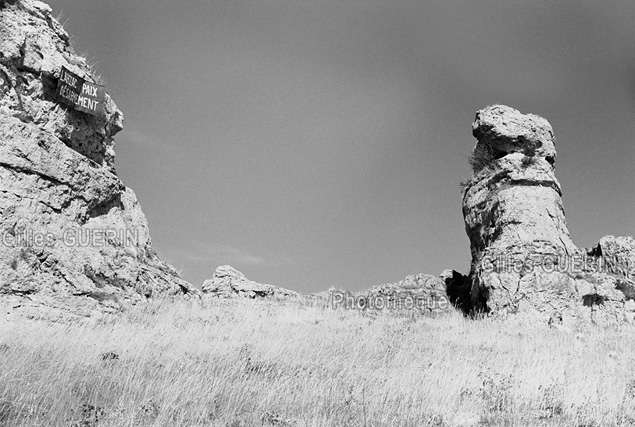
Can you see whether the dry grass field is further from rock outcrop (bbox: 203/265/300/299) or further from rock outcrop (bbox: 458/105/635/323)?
rock outcrop (bbox: 203/265/300/299)

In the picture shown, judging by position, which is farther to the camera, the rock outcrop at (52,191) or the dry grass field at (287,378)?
the rock outcrop at (52,191)

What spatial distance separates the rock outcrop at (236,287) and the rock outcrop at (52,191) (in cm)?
880

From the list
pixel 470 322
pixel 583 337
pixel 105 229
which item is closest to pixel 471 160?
pixel 470 322

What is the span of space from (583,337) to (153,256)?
14135mm

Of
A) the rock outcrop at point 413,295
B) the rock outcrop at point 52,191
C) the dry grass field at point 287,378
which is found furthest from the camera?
the rock outcrop at point 413,295

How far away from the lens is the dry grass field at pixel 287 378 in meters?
7.07

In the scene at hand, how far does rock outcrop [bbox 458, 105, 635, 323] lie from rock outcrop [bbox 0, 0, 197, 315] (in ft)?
42.7

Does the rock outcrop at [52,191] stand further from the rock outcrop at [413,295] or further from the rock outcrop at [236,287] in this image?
the rock outcrop at [413,295]

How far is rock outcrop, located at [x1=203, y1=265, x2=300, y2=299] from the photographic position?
26.0m

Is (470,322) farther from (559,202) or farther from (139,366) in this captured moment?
(139,366)

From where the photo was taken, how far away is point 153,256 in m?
19.4

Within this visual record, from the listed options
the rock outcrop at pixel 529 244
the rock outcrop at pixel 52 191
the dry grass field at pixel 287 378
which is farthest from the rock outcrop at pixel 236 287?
the dry grass field at pixel 287 378

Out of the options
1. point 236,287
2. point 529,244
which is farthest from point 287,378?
point 236,287

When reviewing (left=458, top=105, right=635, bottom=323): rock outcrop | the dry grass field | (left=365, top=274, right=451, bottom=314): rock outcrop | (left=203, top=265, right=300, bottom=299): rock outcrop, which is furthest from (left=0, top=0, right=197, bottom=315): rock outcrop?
(left=365, top=274, right=451, bottom=314): rock outcrop
